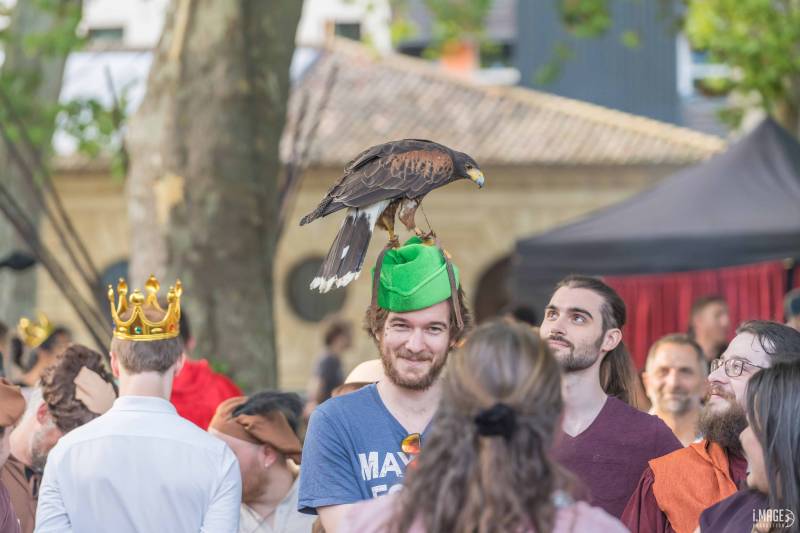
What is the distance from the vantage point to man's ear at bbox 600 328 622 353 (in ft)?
15.6

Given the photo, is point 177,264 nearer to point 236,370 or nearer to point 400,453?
point 236,370

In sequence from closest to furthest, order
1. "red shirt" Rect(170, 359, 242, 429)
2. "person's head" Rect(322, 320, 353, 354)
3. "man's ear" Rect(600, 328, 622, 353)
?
"man's ear" Rect(600, 328, 622, 353)
"red shirt" Rect(170, 359, 242, 429)
"person's head" Rect(322, 320, 353, 354)

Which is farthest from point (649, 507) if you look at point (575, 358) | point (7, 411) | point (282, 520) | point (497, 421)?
point (7, 411)

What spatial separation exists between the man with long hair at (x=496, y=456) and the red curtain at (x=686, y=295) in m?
6.71

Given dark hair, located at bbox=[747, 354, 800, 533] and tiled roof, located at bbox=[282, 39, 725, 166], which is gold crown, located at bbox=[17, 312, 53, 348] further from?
tiled roof, located at bbox=[282, 39, 725, 166]

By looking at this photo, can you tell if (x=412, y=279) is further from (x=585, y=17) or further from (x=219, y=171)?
(x=585, y=17)

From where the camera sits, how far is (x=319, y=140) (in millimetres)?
22391

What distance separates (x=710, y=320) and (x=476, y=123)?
14.8 m

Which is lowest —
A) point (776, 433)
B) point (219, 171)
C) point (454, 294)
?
point (776, 433)

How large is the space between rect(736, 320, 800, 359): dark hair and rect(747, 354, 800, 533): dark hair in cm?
74

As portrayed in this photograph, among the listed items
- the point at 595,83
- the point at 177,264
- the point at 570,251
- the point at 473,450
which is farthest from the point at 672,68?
the point at 473,450

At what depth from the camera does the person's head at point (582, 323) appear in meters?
4.65

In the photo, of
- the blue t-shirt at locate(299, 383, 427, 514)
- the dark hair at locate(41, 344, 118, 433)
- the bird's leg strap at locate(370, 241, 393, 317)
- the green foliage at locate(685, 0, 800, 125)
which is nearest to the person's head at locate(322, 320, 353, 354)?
the green foliage at locate(685, 0, 800, 125)

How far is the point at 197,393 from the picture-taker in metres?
6.36
